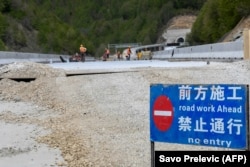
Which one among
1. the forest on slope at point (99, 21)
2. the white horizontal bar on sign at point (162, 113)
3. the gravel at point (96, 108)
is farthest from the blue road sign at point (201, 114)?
the forest on slope at point (99, 21)

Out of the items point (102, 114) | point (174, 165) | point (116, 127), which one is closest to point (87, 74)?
point (102, 114)

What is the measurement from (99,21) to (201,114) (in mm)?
179601

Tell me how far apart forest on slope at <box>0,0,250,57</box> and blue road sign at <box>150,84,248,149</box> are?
55.9m

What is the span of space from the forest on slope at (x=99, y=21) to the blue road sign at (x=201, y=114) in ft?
183

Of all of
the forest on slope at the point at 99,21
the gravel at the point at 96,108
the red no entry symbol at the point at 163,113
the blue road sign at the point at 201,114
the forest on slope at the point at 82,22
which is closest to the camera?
the blue road sign at the point at 201,114

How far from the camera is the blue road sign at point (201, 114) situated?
16.3 feet

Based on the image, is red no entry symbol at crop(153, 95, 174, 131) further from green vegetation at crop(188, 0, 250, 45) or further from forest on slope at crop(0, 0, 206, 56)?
green vegetation at crop(188, 0, 250, 45)

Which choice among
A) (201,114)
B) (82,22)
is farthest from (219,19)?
(82,22)

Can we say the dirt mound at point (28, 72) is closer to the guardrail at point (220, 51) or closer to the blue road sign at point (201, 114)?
the guardrail at point (220, 51)

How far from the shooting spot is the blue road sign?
16.3 feet

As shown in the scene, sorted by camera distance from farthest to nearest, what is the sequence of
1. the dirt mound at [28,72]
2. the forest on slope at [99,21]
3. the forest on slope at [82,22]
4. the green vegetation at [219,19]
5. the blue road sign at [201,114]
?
the forest on slope at [82,22] → the forest on slope at [99,21] → the green vegetation at [219,19] → the dirt mound at [28,72] → the blue road sign at [201,114]

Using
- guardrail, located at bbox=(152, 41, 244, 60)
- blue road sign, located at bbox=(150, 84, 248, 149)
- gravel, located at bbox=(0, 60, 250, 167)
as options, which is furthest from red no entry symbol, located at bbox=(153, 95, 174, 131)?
guardrail, located at bbox=(152, 41, 244, 60)

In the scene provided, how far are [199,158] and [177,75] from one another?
12.8 m

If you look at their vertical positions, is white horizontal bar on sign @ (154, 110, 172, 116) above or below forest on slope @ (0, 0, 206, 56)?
below
